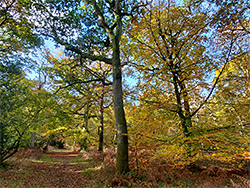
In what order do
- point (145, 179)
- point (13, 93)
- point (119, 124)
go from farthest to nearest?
point (13, 93) < point (119, 124) < point (145, 179)

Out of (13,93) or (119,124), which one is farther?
(13,93)

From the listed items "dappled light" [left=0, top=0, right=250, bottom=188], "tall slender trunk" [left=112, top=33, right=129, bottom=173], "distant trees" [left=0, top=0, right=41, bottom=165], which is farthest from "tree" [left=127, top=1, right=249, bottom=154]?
"distant trees" [left=0, top=0, right=41, bottom=165]

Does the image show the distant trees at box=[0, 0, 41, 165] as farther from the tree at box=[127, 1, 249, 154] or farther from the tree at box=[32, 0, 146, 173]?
the tree at box=[127, 1, 249, 154]

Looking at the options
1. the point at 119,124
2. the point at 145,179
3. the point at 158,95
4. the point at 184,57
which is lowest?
the point at 145,179

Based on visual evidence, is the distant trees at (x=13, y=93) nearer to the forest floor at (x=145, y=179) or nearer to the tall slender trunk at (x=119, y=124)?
the forest floor at (x=145, y=179)

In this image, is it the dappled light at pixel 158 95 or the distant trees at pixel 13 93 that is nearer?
the dappled light at pixel 158 95

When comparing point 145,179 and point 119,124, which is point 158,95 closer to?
point 119,124

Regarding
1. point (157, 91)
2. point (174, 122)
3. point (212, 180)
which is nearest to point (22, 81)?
Answer: point (157, 91)

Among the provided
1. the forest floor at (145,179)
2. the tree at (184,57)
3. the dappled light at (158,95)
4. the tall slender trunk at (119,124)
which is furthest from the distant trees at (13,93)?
the tree at (184,57)

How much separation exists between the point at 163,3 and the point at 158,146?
6219 millimetres

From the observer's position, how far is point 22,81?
251 inches

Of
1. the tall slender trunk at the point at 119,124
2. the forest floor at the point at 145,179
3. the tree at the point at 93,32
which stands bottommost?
the forest floor at the point at 145,179

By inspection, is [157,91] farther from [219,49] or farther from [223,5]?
[223,5]

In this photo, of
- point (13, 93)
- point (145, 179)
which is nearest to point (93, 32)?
point (13, 93)
